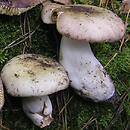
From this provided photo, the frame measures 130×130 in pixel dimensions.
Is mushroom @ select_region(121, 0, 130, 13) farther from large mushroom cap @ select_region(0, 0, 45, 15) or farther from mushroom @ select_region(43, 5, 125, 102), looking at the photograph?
large mushroom cap @ select_region(0, 0, 45, 15)

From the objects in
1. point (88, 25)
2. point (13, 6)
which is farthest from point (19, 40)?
point (88, 25)

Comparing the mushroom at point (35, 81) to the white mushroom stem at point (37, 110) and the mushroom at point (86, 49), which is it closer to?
the white mushroom stem at point (37, 110)

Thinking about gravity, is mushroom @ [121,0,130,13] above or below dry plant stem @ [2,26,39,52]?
above

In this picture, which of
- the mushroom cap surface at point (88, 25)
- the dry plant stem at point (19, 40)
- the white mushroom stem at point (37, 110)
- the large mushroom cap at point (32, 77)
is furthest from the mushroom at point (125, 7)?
the white mushroom stem at point (37, 110)

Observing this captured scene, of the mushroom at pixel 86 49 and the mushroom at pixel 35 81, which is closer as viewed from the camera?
the mushroom at pixel 35 81

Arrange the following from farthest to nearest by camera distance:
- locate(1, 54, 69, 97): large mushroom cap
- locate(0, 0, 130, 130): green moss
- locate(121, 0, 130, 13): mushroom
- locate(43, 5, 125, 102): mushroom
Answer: locate(121, 0, 130, 13): mushroom < locate(0, 0, 130, 130): green moss < locate(43, 5, 125, 102): mushroom < locate(1, 54, 69, 97): large mushroom cap

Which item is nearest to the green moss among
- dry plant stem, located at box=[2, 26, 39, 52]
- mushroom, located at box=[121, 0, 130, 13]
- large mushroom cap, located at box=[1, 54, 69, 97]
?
dry plant stem, located at box=[2, 26, 39, 52]

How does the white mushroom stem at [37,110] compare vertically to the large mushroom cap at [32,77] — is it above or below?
below

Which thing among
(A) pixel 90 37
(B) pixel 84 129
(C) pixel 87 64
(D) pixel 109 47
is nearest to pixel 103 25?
(A) pixel 90 37
